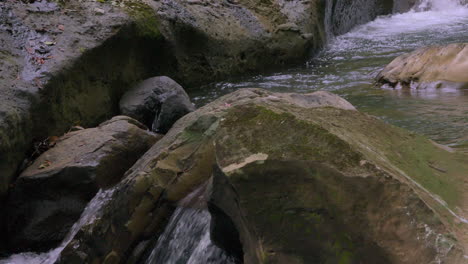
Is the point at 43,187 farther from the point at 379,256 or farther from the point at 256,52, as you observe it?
the point at 256,52

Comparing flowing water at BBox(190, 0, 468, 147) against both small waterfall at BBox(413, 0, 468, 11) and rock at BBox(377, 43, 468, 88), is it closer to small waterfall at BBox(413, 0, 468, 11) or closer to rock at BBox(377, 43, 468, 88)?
rock at BBox(377, 43, 468, 88)

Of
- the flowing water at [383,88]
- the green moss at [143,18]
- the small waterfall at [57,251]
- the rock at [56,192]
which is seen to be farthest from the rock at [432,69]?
the small waterfall at [57,251]


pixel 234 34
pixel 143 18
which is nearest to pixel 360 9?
pixel 234 34

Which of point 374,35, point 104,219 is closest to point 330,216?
point 104,219

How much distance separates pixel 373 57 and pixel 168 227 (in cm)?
713

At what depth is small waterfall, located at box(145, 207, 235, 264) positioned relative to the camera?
8.82 feet

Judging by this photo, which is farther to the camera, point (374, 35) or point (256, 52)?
point (374, 35)

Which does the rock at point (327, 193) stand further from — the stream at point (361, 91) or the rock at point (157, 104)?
the rock at point (157, 104)

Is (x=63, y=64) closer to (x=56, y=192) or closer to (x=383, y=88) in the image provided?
(x=56, y=192)

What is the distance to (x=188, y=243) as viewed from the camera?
9.48ft

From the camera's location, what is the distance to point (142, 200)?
318cm

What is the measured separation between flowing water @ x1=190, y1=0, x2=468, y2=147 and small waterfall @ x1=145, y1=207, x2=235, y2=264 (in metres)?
2.40

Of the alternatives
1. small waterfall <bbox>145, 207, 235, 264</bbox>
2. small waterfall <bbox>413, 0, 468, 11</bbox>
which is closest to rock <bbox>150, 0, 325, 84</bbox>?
small waterfall <bbox>145, 207, 235, 264</bbox>

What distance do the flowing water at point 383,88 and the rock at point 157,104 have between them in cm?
96
